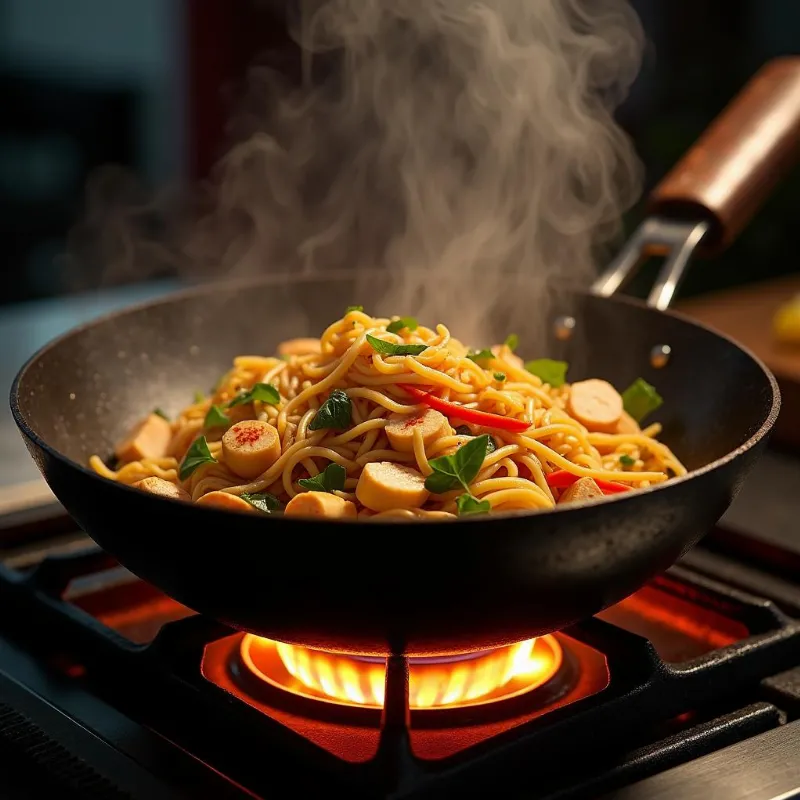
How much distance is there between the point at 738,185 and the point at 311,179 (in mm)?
2700

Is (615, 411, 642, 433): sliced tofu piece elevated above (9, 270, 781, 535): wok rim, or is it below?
below

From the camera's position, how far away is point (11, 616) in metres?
1.47

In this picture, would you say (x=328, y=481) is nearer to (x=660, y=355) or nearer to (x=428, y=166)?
(x=660, y=355)

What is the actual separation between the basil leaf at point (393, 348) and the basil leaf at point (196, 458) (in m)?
0.24

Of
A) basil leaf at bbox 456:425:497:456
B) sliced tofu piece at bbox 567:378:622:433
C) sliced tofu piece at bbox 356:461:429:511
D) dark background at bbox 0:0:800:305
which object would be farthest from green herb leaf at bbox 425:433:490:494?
dark background at bbox 0:0:800:305

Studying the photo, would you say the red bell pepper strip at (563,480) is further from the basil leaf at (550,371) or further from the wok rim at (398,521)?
the basil leaf at (550,371)

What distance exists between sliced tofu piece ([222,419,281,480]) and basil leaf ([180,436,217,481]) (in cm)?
2

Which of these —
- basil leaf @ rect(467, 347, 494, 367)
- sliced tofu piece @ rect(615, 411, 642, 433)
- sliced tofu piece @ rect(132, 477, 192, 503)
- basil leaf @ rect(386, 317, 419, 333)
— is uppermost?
basil leaf @ rect(386, 317, 419, 333)

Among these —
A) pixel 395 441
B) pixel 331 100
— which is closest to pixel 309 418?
pixel 395 441

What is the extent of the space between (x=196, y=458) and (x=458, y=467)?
35cm

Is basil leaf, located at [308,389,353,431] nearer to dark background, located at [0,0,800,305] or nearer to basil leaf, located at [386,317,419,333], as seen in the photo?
basil leaf, located at [386,317,419,333]

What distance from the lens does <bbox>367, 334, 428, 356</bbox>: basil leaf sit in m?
1.39

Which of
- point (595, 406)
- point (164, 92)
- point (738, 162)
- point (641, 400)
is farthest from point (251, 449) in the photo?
point (164, 92)

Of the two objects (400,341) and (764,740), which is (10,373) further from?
(764,740)
